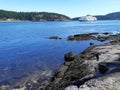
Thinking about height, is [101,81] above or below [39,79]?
above

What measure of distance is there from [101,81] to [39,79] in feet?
38.4

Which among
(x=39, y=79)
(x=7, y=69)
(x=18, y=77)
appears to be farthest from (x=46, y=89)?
(x=7, y=69)

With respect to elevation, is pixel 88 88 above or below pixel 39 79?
above

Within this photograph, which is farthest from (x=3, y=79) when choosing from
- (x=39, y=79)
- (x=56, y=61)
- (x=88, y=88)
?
(x=88, y=88)

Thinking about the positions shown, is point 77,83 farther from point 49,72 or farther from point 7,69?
point 7,69

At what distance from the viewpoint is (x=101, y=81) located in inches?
637

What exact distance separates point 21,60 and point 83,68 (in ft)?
57.4

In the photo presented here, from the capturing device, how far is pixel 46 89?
21.3 meters

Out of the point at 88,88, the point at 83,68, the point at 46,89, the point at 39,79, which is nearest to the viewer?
the point at 88,88

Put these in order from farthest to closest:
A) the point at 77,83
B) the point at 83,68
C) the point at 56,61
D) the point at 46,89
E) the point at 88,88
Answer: the point at 56,61, the point at 83,68, the point at 46,89, the point at 77,83, the point at 88,88

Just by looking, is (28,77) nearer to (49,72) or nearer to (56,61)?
(49,72)

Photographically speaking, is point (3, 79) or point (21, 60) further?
point (21, 60)

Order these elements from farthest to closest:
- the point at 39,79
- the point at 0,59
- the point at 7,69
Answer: the point at 0,59 → the point at 7,69 → the point at 39,79

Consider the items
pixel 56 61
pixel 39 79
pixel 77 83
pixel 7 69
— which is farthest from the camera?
pixel 56 61
